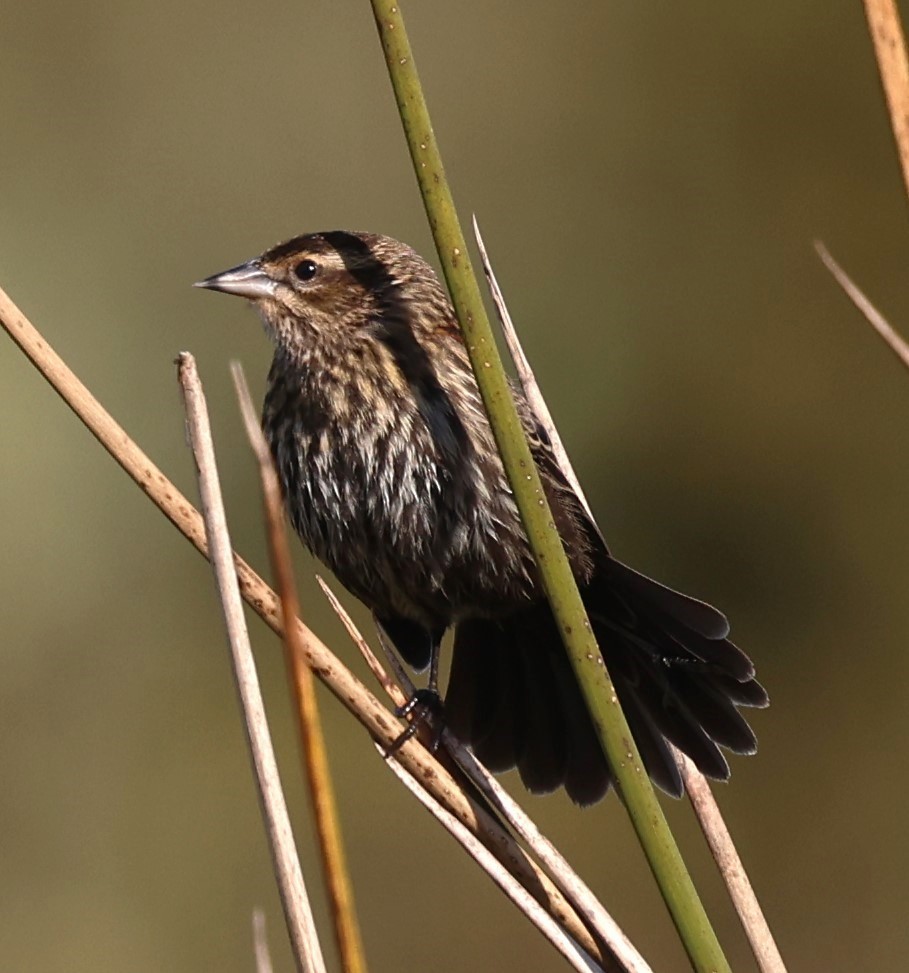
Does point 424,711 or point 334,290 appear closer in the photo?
point 424,711

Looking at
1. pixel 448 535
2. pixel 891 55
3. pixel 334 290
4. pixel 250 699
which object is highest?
pixel 891 55

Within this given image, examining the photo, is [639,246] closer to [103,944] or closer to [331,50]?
[331,50]

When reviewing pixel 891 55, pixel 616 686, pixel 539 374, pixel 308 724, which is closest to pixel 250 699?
pixel 308 724

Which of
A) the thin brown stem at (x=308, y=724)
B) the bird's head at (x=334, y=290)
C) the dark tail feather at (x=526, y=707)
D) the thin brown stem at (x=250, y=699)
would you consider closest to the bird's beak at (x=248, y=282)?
the bird's head at (x=334, y=290)

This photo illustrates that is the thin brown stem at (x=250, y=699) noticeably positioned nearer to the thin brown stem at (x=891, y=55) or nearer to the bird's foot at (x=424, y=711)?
the thin brown stem at (x=891, y=55)

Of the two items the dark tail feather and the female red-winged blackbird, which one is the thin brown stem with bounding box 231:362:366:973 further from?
the dark tail feather

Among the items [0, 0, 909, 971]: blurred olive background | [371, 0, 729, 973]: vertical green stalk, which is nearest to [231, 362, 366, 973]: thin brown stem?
[371, 0, 729, 973]: vertical green stalk

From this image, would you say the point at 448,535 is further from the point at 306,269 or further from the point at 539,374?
the point at 539,374
